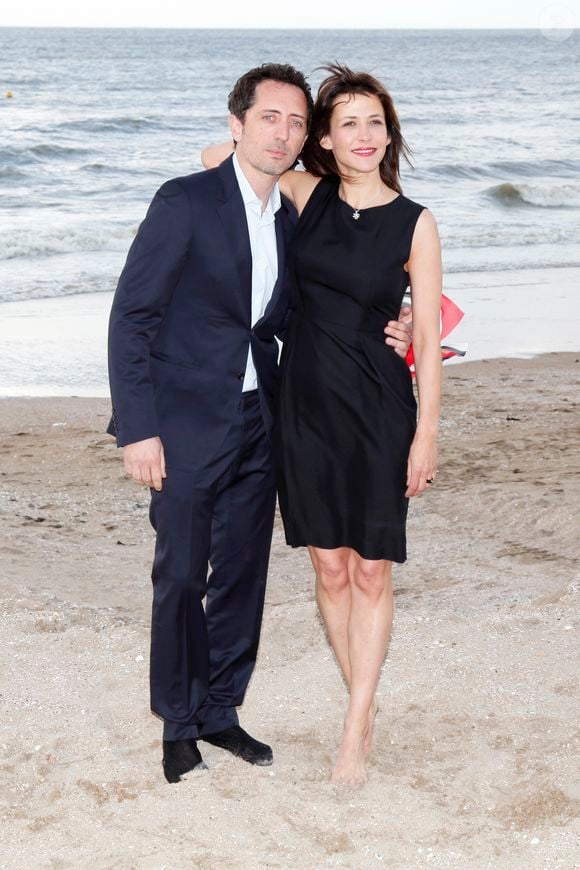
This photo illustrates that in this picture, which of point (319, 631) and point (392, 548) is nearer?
point (392, 548)

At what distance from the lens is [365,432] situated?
332 cm

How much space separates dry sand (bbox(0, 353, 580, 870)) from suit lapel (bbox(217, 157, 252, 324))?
1.49 meters

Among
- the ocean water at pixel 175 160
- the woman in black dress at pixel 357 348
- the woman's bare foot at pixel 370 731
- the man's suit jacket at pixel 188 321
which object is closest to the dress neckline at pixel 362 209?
the woman in black dress at pixel 357 348

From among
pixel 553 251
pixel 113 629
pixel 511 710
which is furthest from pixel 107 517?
pixel 553 251

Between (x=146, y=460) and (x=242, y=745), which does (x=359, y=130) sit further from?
(x=242, y=745)

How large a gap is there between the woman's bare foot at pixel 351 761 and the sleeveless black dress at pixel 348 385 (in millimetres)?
603

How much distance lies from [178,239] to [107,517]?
11.8 ft

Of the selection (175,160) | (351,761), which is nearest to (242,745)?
(351,761)

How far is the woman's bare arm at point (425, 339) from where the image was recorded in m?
3.23

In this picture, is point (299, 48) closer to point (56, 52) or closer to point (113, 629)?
point (56, 52)

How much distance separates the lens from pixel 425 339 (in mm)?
3268

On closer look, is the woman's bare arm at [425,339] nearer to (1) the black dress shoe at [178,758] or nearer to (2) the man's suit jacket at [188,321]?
(2) the man's suit jacket at [188,321]

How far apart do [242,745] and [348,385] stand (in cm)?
123

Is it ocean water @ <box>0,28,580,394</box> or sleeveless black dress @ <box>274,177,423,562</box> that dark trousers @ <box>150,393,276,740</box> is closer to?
sleeveless black dress @ <box>274,177,423,562</box>
